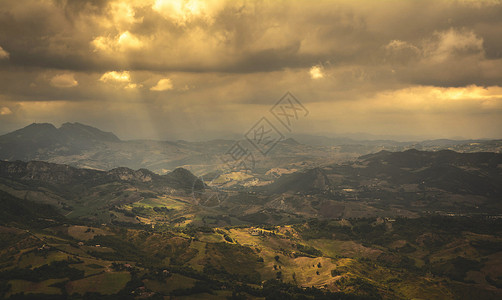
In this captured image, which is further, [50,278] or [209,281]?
[209,281]

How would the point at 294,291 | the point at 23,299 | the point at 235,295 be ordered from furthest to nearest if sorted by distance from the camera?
the point at 294,291 → the point at 235,295 → the point at 23,299

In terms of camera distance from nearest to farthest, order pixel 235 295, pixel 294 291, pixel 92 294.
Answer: pixel 92 294, pixel 235 295, pixel 294 291

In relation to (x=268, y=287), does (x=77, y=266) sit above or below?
above

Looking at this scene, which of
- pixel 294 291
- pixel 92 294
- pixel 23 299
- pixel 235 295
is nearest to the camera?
pixel 23 299

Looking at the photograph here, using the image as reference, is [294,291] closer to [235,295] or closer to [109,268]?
[235,295]

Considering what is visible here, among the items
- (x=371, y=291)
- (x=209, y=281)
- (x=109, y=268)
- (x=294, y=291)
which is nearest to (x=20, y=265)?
(x=109, y=268)

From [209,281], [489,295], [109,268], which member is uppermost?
[109,268]

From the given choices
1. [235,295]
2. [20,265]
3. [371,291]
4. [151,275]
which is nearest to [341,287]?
[371,291]

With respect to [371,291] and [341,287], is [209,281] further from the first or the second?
[371,291]

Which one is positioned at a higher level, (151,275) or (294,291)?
(151,275)
